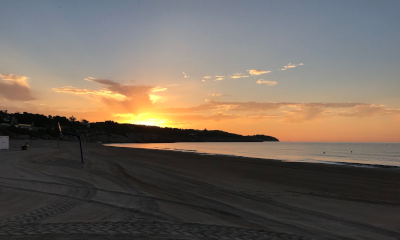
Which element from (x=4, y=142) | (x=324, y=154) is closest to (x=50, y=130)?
(x=4, y=142)

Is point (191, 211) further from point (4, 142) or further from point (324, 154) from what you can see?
point (324, 154)

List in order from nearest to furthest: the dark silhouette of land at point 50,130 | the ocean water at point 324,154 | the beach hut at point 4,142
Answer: the ocean water at point 324,154 < the beach hut at point 4,142 < the dark silhouette of land at point 50,130

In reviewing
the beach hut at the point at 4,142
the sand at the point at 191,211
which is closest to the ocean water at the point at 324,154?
the sand at the point at 191,211

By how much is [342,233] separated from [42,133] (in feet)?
414

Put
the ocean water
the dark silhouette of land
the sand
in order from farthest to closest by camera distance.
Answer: the dark silhouette of land
the ocean water
the sand

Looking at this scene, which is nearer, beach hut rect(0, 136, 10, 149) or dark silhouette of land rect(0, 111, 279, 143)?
beach hut rect(0, 136, 10, 149)

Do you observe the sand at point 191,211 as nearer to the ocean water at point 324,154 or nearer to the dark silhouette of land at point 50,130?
the ocean water at point 324,154

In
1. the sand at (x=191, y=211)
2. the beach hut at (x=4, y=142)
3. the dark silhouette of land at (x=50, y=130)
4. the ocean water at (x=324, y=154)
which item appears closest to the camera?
the sand at (x=191, y=211)

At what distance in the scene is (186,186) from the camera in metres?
12.2

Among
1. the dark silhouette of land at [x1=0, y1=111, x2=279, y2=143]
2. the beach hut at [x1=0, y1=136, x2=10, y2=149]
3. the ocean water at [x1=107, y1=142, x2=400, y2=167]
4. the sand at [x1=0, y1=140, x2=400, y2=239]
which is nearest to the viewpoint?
the sand at [x1=0, y1=140, x2=400, y2=239]

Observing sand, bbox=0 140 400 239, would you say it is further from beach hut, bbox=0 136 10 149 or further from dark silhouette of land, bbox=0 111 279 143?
dark silhouette of land, bbox=0 111 279 143

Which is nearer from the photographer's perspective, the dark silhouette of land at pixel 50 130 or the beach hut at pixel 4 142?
the beach hut at pixel 4 142

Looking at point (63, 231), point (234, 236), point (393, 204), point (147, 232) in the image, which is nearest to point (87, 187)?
point (63, 231)

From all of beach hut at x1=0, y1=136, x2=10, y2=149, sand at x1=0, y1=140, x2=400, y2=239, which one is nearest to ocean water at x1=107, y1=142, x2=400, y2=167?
sand at x1=0, y1=140, x2=400, y2=239
